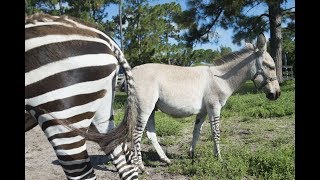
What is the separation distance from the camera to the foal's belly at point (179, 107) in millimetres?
5047

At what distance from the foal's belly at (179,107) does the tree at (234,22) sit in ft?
32.7

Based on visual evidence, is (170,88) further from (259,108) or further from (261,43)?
(259,108)

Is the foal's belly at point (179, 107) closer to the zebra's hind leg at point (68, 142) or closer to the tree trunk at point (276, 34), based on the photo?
the zebra's hind leg at point (68, 142)

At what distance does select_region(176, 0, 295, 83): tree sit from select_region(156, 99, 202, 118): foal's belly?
32.7ft

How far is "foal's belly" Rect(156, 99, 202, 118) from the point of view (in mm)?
5047

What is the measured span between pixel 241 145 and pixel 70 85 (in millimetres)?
4409

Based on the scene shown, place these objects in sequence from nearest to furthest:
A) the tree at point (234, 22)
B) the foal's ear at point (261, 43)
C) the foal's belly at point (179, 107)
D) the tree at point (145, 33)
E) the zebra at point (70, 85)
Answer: the zebra at point (70, 85)
the foal's belly at point (179, 107)
the foal's ear at point (261, 43)
the tree at point (234, 22)
the tree at point (145, 33)

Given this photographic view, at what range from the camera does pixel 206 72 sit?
18.2 ft

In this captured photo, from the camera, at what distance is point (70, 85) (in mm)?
2309

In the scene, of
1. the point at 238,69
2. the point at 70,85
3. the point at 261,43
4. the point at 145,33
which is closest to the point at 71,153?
A: the point at 70,85

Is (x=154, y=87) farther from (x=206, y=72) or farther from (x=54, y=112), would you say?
(x=54, y=112)

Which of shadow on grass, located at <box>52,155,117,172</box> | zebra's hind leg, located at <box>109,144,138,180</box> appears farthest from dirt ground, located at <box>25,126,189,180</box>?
zebra's hind leg, located at <box>109,144,138,180</box>

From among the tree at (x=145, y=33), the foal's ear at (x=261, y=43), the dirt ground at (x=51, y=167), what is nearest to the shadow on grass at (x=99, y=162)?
the dirt ground at (x=51, y=167)

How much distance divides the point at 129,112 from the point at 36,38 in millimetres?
940
